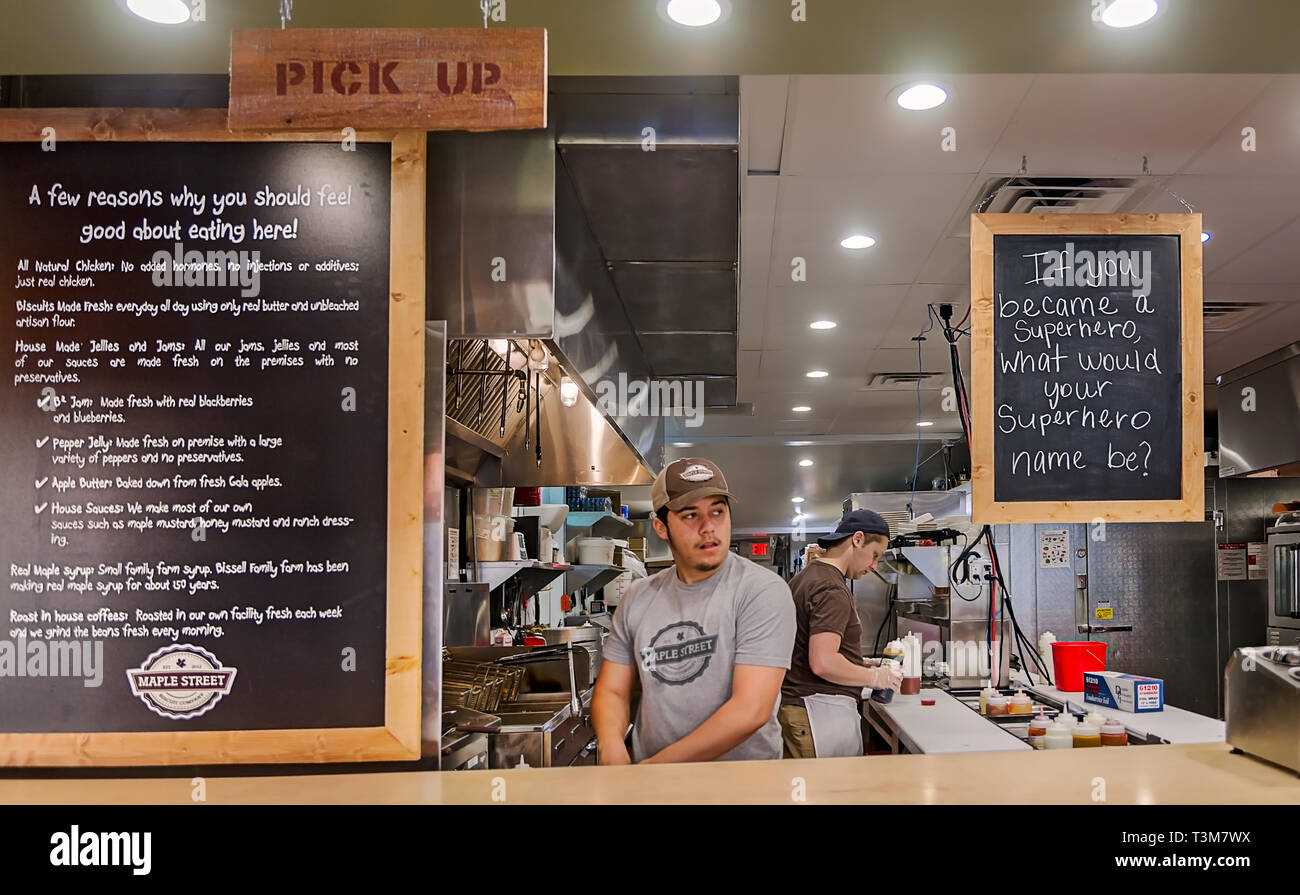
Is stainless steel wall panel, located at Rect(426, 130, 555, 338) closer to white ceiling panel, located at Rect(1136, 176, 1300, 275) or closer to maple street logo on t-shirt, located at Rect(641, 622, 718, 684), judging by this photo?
maple street logo on t-shirt, located at Rect(641, 622, 718, 684)

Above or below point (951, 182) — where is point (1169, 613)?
below

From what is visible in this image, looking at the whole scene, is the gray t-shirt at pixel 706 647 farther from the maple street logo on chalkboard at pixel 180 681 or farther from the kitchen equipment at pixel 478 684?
the maple street logo on chalkboard at pixel 180 681

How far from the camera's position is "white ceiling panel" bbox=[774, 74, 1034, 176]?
288 cm

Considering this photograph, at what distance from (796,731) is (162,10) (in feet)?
10.3

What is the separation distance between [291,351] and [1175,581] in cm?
794

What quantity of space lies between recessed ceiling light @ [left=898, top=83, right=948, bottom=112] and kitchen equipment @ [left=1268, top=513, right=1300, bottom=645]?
19.0ft

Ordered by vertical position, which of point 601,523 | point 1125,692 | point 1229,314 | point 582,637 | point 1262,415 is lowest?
point 582,637

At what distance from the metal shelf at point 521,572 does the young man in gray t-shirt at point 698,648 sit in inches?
107

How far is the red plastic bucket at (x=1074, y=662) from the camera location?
494 centimetres

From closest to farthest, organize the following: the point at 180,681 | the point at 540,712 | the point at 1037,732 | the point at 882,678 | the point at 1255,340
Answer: the point at 180,681 → the point at 540,712 → the point at 1037,732 → the point at 882,678 → the point at 1255,340

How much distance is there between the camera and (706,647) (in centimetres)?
257

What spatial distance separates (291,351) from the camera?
2.13 meters

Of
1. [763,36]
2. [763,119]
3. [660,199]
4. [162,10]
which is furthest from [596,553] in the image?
[162,10]

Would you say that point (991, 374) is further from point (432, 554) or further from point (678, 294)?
point (432, 554)
